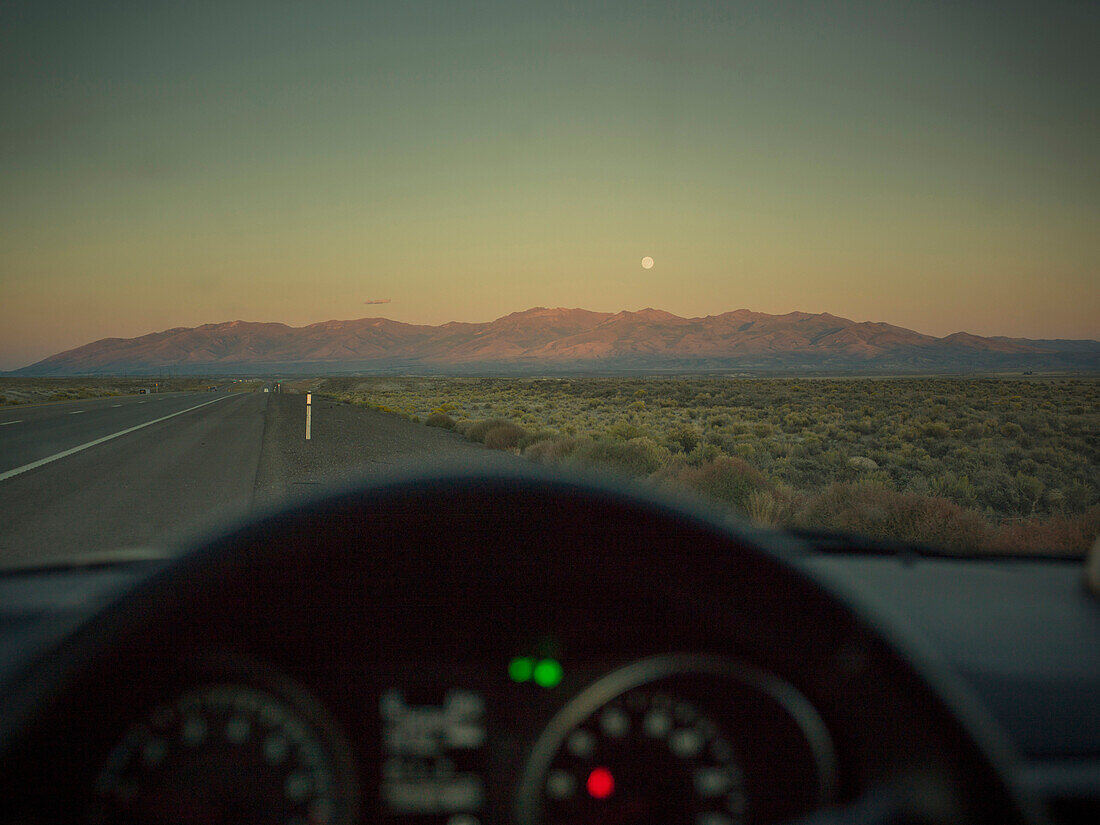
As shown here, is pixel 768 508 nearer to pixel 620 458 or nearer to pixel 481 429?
pixel 620 458

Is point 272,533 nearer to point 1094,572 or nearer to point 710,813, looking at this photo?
point 710,813

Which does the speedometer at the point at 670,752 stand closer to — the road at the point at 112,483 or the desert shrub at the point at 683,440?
the road at the point at 112,483

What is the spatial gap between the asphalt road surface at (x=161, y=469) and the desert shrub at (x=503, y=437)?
55 cm

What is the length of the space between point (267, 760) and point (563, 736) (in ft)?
1.66

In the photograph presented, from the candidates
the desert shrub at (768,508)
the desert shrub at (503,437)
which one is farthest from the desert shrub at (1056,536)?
the desert shrub at (503,437)

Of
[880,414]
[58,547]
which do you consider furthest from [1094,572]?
[880,414]

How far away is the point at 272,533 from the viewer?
1250 mm

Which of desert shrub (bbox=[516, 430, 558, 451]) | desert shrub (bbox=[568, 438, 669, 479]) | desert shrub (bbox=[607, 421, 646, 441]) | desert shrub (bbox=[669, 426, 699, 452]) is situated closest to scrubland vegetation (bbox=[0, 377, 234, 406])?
desert shrub (bbox=[516, 430, 558, 451])

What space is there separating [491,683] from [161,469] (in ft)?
49.5

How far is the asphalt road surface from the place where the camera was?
919 centimetres

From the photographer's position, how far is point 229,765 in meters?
1.33

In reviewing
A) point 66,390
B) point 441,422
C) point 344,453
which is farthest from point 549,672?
point 66,390

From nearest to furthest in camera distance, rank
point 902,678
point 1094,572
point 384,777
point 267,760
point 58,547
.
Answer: point 902,678
point 267,760
point 384,777
point 1094,572
point 58,547

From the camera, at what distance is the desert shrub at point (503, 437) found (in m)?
21.3
